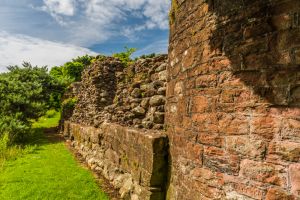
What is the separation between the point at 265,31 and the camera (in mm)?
2158

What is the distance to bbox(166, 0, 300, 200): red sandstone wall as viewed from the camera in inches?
79.0

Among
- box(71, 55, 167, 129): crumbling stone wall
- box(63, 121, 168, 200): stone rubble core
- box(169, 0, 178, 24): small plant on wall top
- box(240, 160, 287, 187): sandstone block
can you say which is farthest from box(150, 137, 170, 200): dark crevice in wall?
box(169, 0, 178, 24): small plant on wall top

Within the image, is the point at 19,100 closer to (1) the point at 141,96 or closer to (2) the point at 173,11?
(1) the point at 141,96

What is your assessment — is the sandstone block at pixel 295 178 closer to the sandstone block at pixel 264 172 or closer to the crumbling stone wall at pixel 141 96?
the sandstone block at pixel 264 172

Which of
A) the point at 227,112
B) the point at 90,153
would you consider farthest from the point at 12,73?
the point at 227,112

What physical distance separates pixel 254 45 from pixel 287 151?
2.88ft

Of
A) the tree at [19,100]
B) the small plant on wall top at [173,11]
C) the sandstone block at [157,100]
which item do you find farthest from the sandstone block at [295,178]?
the tree at [19,100]

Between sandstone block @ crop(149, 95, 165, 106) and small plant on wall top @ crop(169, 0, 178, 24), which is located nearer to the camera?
small plant on wall top @ crop(169, 0, 178, 24)

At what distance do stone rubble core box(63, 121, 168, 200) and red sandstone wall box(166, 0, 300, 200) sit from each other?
585mm

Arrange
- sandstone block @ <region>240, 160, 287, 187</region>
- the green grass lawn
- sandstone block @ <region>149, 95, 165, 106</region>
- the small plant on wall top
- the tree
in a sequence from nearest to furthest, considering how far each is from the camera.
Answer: sandstone block @ <region>240, 160, 287, 187</region>
the small plant on wall top
sandstone block @ <region>149, 95, 165, 106</region>
the green grass lawn
the tree

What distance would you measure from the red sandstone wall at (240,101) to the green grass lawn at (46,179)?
327 centimetres

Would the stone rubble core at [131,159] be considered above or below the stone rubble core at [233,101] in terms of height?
below

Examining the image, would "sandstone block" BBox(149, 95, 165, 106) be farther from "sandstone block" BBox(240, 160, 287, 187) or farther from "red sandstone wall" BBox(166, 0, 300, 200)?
"sandstone block" BBox(240, 160, 287, 187)

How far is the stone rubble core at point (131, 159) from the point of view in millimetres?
3797
